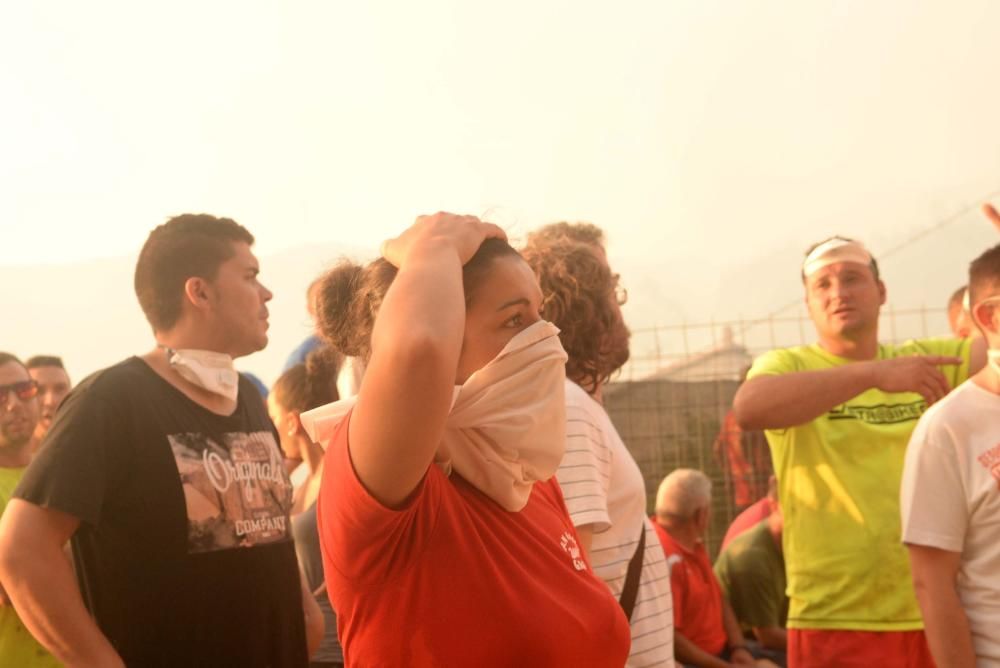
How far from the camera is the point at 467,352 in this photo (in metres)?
2.01

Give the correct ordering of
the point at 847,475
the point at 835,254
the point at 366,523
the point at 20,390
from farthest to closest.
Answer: the point at 20,390 < the point at 835,254 < the point at 847,475 < the point at 366,523

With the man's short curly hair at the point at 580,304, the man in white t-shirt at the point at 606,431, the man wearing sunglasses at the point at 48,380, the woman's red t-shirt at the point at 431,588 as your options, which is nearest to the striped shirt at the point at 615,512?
the man in white t-shirt at the point at 606,431

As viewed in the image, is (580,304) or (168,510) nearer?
(580,304)

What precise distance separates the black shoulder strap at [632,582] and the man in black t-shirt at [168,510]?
1.07m

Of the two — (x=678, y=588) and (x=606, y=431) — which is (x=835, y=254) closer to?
(x=606, y=431)

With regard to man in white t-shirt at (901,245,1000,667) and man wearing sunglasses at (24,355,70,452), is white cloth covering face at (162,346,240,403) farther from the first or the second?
man wearing sunglasses at (24,355,70,452)

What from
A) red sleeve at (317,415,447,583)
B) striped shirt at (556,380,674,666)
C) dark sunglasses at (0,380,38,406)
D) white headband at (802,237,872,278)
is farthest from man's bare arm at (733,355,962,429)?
dark sunglasses at (0,380,38,406)

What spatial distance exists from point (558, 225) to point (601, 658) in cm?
223

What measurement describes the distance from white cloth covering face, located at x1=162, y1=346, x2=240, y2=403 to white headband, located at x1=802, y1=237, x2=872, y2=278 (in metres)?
2.25

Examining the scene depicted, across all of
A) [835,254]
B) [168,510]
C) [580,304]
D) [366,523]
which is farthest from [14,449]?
[366,523]

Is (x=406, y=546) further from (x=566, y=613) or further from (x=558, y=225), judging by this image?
(x=558, y=225)

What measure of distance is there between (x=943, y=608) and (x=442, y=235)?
7.24ft

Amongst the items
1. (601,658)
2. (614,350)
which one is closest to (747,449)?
(614,350)

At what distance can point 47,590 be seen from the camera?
311 centimetres
